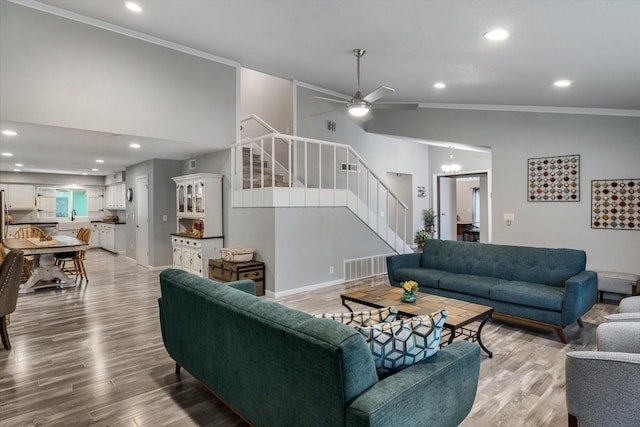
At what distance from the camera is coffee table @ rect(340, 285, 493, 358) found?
9.84ft

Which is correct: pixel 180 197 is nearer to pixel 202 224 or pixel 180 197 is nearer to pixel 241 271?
pixel 202 224

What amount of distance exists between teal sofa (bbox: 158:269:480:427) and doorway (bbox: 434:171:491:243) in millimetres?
7481

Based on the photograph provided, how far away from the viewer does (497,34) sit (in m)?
3.59

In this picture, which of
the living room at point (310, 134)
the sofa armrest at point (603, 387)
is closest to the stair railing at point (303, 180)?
the living room at point (310, 134)

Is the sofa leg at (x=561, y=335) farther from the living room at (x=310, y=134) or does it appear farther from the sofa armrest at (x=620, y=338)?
the sofa armrest at (x=620, y=338)

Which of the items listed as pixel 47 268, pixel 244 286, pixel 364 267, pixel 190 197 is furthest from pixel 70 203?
pixel 244 286

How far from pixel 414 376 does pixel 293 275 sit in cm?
414

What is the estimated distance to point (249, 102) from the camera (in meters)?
8.67

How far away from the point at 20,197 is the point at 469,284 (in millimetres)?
12395

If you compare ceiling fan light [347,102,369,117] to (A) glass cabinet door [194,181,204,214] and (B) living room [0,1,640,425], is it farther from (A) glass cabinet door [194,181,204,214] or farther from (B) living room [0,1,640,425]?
(A) glass cabinet door [194,181,204,214]

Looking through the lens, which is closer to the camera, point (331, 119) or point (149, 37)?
point (149, 37)

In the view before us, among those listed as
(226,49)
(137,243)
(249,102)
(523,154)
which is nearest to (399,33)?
(226,49)

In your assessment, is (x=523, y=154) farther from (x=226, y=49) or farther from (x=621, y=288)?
(x=226, y=49)

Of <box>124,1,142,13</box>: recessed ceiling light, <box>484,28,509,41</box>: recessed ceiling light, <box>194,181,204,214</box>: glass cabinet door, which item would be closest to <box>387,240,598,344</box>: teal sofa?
<box>484,28,509,41</box>: recessed ceiling light
